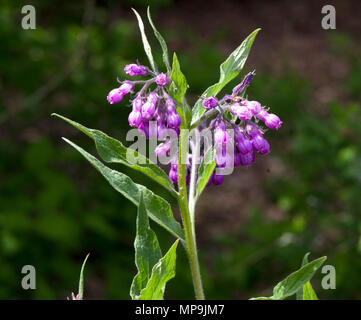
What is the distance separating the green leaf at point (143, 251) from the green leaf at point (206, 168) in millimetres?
243

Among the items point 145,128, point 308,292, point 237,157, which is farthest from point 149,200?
point 308,292

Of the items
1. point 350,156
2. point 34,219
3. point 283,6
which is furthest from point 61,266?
point 283,6

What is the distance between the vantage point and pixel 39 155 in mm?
5441

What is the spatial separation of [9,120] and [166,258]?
4.22 metres

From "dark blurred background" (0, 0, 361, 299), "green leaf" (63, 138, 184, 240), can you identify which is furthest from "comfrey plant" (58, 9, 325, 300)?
"dark blurred background" (0, 0, 361, 299)

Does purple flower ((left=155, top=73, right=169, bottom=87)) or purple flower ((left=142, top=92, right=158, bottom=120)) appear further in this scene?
purple flower ((left=142, top=92, right=158, bottom=120))

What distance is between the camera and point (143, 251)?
218 cm

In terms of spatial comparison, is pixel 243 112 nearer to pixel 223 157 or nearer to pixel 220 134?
pixel 220 134

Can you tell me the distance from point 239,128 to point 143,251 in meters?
0.58

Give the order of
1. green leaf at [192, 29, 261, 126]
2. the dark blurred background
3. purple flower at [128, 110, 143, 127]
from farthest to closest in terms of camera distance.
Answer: the dark blurred background → purple flower at [128, 110, 143, 127] → green leaf at [192, 29, 261, 126]

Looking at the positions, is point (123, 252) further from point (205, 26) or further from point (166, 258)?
point (205, 26)

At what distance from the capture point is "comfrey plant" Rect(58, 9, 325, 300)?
212 cm

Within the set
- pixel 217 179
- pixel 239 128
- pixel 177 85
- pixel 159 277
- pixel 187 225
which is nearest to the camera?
pixel 159 277

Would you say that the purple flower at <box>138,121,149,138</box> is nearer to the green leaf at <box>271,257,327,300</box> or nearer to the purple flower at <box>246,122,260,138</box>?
the purple flower at <box>246,122,260,138</box>
